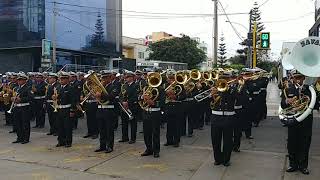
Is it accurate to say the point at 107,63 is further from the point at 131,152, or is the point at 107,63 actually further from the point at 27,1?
the point at 131,152

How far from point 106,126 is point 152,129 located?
1154mm

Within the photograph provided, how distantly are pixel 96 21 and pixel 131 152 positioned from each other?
4469 centimetres

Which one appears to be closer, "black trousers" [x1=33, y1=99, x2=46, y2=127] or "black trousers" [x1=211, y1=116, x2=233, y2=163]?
"black trousers" [x1=211, y1=116, x2=233, y2=163]

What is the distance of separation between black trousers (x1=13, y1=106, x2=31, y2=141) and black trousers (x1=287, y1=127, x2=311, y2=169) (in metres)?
6.45

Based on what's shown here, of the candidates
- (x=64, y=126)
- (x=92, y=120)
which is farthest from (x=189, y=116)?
(x=64, y=126)

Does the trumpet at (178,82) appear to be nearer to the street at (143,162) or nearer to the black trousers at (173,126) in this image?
the black trousers at (173,126)

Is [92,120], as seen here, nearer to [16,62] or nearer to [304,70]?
[304,70]

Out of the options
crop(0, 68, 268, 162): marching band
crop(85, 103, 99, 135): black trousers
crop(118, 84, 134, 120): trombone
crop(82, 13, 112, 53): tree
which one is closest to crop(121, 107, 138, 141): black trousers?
crop(0, 68, 268, 162): marching band

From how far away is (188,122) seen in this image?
12.5 metres

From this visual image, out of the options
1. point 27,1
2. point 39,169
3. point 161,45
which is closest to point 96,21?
point 27,1

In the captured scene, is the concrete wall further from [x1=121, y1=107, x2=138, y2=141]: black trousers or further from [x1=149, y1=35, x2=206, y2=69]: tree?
[x1=121, y1=107, x2=138, y2=141]: black trousers

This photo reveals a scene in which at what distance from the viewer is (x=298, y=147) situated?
7.88 meters

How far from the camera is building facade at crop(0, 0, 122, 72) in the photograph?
42.7 meters

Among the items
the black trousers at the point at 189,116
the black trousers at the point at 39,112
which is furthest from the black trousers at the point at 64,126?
the black trousers at the point at 39,112
